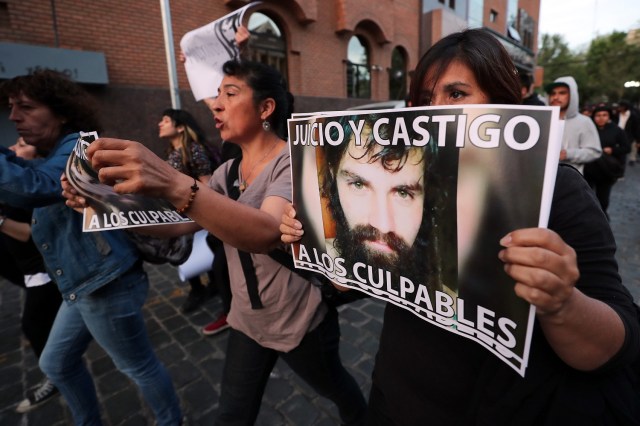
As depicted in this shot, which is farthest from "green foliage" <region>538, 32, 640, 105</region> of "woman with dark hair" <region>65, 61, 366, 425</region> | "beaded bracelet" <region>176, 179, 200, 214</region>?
"beaded bracelet" <region>176, 179, 200, 214</region>

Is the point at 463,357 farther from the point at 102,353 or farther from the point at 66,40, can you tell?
the point at 66,40

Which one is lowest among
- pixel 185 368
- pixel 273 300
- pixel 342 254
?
pixel 185 368

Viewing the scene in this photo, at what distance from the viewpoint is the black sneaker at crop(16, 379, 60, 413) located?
253cm

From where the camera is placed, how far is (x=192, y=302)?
3875mm

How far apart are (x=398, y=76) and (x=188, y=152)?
13.3 metres

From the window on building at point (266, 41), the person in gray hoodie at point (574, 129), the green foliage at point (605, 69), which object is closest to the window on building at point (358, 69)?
the window on building at point (266, 41)

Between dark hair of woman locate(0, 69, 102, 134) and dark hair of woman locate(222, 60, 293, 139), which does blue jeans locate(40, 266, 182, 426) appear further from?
dark hair of woman locate(222, 60, 293, 139)

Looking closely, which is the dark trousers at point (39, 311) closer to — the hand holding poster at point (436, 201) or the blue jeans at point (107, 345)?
the blue jeans at point (107, 345)

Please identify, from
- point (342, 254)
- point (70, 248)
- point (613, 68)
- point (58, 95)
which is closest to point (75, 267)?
point (70, 248)

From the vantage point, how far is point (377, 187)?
3.03ft

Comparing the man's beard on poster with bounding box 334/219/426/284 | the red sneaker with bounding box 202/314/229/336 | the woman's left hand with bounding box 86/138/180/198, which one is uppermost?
the woman's left hand with bounding box 86/138/180/198

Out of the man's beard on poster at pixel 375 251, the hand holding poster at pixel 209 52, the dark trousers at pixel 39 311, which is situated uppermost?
the hand holding poster at pixel 209 52

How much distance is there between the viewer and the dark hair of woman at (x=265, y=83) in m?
1.71

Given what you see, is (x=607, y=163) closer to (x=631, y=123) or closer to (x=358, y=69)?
(x=631, y=123)
